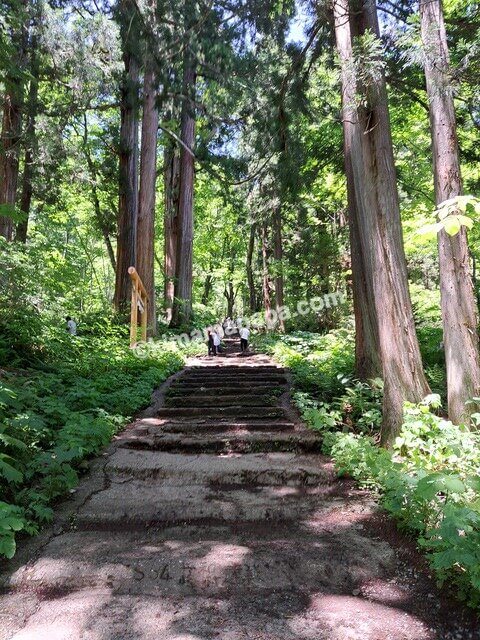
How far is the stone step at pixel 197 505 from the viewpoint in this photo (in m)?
3.49

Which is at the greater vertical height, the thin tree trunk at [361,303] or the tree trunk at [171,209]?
the tree trunk at [171,209]

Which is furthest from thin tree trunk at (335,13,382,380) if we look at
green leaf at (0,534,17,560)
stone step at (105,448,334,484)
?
green leaf at (0,534,17,560)

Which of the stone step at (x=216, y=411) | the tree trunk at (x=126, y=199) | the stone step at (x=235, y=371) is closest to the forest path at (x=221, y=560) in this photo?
the stone step at (x=216, y=411)

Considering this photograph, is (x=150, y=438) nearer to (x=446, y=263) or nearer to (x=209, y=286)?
(x=446, y=263)

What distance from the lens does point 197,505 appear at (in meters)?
3.73

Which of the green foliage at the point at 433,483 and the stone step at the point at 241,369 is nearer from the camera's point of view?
the green foliage at the point at 433,483

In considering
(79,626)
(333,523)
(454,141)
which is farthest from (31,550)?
(454,141)

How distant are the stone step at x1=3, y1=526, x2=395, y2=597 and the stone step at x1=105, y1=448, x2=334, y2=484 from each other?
0.98m

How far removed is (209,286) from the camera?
126ft

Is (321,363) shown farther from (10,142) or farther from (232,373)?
(10,142)

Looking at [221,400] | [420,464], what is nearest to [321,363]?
[221,400]

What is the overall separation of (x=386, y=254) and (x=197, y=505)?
11.0ft

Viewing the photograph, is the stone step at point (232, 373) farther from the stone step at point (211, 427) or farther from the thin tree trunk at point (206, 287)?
the thin tree trunk at point (206, 287)

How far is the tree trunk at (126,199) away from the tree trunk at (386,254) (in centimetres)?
888
